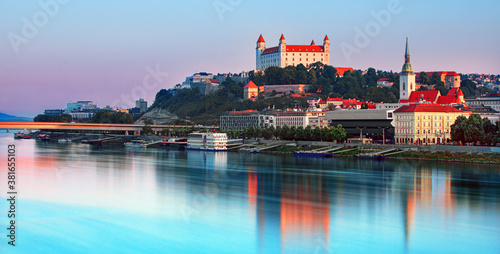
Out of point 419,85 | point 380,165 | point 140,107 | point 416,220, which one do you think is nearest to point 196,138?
point 380,165

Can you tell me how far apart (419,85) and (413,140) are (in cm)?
3440

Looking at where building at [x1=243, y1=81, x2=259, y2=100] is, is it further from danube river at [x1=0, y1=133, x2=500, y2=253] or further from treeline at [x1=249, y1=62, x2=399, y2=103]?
danube river at [x1=0, y1=133, x2=500, y2=253]

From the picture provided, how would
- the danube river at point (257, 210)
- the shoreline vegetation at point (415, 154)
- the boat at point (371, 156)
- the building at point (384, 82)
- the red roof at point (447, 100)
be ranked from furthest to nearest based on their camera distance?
1. the building at point (384, 82)
2. the red roof at point (447, 100)
3. the boat at point (371, 156)
4. the shoreline vegetation at point (415, 154)
5. the danube river at point (257, 210)

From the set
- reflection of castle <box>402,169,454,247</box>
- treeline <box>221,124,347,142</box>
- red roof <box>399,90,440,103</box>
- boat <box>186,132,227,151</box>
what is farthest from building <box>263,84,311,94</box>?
reflection of castle <box>402,169,454,247</box>

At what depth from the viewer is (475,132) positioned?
4659 centimetres

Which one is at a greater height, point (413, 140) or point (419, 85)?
point (419, 85)

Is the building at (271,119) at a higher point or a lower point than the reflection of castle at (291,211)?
higher

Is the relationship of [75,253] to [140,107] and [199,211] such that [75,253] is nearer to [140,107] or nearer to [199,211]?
[199,211]

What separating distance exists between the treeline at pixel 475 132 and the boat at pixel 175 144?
3123 centimetres

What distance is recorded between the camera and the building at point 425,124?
2132 inches

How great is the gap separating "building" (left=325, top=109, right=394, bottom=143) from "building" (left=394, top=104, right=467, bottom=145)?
1.72m

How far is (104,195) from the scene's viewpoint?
28.7 meters

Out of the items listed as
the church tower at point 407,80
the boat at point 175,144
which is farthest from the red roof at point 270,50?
the boat at point 175,144

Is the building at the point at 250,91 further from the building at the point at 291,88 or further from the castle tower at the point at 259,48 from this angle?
the castle tower at the point at 259,48
